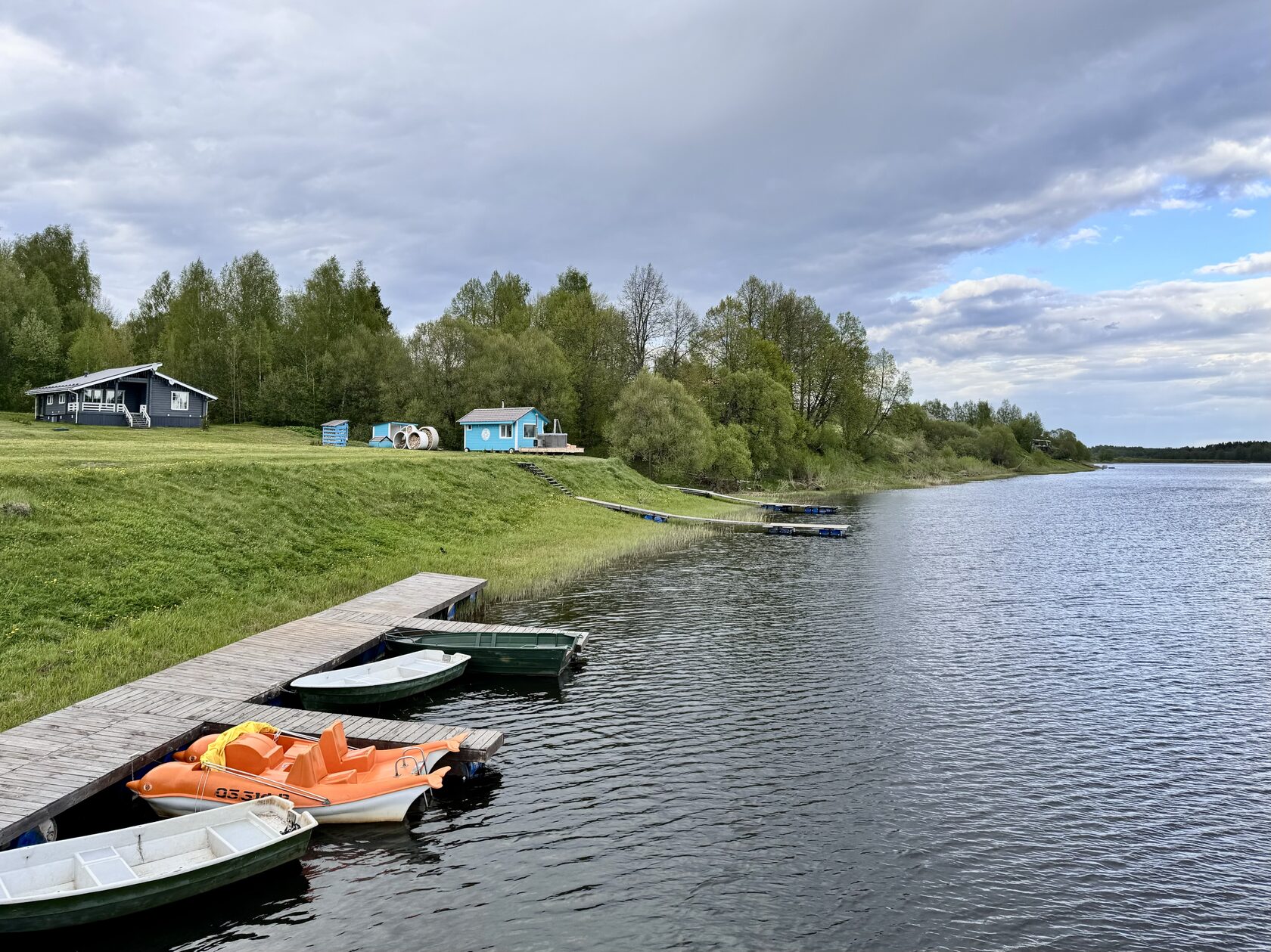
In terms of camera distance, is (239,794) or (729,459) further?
(729,459)

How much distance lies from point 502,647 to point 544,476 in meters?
43.2

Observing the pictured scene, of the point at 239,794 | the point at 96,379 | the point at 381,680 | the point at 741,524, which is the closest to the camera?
the point at 239,794

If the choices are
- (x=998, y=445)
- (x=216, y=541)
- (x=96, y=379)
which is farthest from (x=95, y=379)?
(x=998, y=445)

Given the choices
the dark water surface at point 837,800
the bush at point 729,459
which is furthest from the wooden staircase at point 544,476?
the dark water surface at point 837,800

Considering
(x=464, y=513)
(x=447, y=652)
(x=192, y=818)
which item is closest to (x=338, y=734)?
(x=192, y=818)

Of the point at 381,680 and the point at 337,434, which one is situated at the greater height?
the point at 337,434

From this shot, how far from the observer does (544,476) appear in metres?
66.1

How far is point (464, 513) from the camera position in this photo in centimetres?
4803

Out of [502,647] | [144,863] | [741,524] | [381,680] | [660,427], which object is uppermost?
[660,427]

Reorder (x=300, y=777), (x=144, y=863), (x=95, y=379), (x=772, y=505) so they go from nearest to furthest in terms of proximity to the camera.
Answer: (x=144, y=863) < (x=300, y=777) < (x=95, y=379) < (x=772, y=505)

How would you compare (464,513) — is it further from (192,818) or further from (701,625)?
(192,818)

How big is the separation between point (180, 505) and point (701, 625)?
2090 cm

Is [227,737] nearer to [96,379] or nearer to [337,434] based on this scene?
[96,379]

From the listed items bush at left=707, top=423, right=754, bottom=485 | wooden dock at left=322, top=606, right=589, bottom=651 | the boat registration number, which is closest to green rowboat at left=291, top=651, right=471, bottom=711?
wooden dock at left=322, top=606, right=589, bottom=651
